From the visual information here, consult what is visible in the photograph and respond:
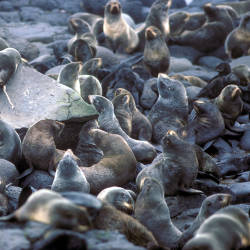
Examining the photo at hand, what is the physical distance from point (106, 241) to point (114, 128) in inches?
171

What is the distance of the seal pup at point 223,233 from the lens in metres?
2.99

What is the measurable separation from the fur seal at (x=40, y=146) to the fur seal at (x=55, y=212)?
10.9 ft

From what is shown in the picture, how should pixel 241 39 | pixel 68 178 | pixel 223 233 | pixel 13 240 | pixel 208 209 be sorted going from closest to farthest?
pixel 13 240
pixel 223 233
pixel 208 209
pixel 68 178
pixel 241 39

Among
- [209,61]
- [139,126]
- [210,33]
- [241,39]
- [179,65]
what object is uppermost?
[139,126]

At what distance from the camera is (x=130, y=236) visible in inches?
147

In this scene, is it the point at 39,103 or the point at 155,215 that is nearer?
the point at 155,215

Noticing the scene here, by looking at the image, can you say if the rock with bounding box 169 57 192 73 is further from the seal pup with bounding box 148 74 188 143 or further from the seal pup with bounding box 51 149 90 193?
the seal pup with bounding box 51 149 90 193

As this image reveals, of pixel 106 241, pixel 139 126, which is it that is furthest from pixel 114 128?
pixel 106 241

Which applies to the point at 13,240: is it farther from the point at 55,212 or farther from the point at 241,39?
the point at 241,39

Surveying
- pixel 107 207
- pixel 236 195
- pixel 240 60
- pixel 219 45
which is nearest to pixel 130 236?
pixel 107 207

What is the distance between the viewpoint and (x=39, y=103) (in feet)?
24.1

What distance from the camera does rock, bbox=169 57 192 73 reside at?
11183 millimetres

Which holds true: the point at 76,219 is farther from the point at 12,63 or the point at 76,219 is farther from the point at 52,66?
the point at 52,66

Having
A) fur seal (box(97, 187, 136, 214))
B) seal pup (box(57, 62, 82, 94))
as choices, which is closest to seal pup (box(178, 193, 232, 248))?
fur seal (box(97, 187, 136, 214))
